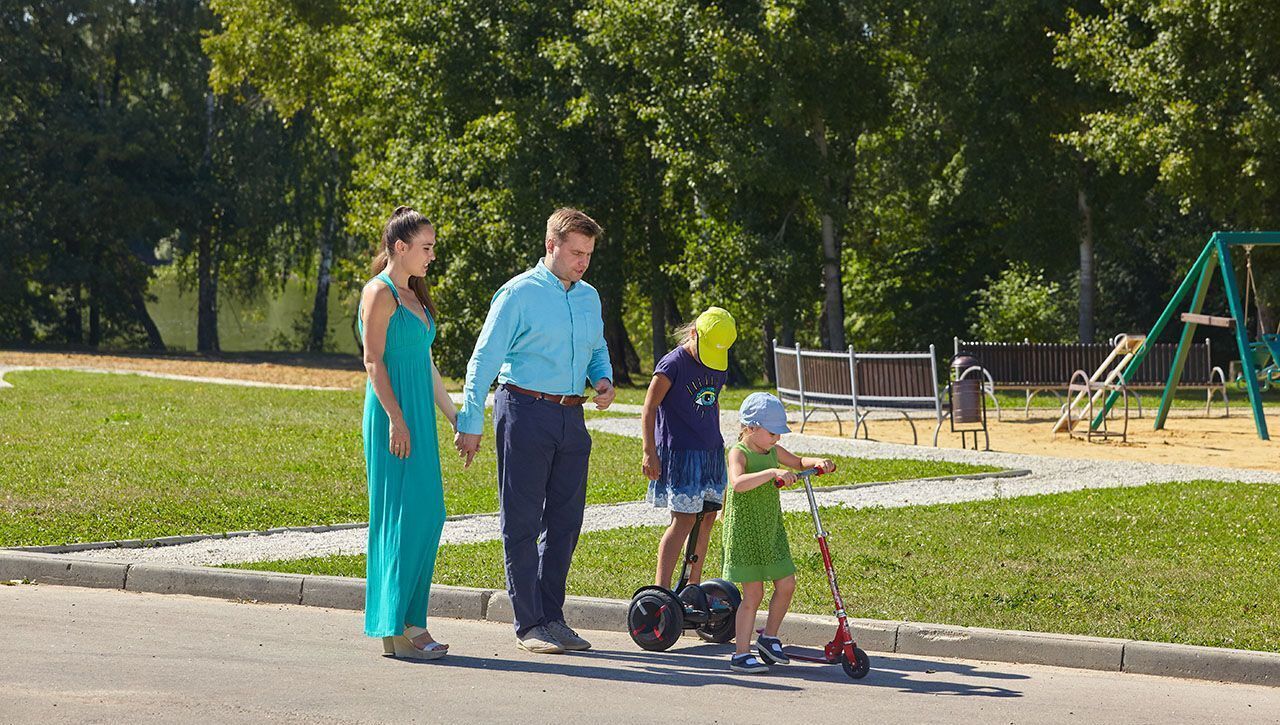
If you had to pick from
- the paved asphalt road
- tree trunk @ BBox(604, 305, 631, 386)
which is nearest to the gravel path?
the paved asphalt road

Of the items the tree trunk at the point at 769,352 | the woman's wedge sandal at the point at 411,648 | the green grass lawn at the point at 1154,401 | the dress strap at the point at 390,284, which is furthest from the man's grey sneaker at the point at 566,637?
the tree trunk at the point at 769,352

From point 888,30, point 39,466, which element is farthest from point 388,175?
point 39,466

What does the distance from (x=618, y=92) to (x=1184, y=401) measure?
11782mm

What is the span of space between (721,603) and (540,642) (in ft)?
2.88

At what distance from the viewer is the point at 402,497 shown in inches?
281

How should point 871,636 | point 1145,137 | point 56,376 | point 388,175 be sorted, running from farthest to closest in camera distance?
point 388,175, point 56,376, point 1145,137, point 871,636

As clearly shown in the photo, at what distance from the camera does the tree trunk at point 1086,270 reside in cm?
3192

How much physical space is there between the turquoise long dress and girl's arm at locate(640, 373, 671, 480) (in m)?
0.98

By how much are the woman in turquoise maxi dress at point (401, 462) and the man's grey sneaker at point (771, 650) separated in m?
1.39

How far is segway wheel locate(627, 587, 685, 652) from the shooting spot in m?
7.41

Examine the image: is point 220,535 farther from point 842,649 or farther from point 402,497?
point 842,649

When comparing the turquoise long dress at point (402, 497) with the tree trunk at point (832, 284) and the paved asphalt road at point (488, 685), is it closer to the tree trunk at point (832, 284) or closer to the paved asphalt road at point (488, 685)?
the paved asphalt road at point (488, 685)

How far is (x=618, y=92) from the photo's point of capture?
3103 cm

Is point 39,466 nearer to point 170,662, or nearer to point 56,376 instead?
point 170,662
